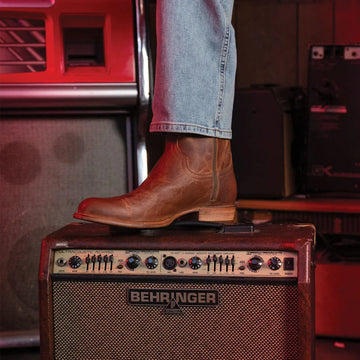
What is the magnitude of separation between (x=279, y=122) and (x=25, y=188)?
64cm

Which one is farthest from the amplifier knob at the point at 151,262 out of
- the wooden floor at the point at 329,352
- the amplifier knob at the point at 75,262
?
the wooden floor at the point at 329,352

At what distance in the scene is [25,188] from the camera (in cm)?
137

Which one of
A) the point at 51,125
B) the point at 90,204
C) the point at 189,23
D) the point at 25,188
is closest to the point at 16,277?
the point at 25,188

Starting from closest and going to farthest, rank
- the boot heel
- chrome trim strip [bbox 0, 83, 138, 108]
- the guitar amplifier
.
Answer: the guitar amplifier → the boot heel → chrome trim strip [bbox 0, 83, 138, 108]

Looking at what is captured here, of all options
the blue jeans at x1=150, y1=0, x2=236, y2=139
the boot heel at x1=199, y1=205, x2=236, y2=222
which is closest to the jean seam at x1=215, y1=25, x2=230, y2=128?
the blue jeans at x1=150, y1=0, x2=236, y2=139

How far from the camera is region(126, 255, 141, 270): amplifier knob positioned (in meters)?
0.98

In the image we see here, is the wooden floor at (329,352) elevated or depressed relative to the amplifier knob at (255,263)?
depressed

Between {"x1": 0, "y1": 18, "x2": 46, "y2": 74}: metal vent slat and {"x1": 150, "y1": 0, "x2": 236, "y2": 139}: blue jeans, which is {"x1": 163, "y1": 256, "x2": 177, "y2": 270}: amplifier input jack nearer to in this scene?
{"x1": 150, "y1": 0, "x2": 236, "y2": 139}: blue jeans

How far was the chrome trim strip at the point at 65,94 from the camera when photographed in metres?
1.31

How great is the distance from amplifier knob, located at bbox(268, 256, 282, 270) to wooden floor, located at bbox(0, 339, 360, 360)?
51 centimetres

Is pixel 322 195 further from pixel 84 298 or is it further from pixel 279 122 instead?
pixel 84 298

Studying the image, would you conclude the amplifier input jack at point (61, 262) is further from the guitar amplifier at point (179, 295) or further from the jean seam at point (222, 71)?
the jean seam at point (222, 71)

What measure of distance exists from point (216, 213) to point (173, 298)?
0.20 metres

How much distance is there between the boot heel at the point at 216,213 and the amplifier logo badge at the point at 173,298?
6.9 inches
